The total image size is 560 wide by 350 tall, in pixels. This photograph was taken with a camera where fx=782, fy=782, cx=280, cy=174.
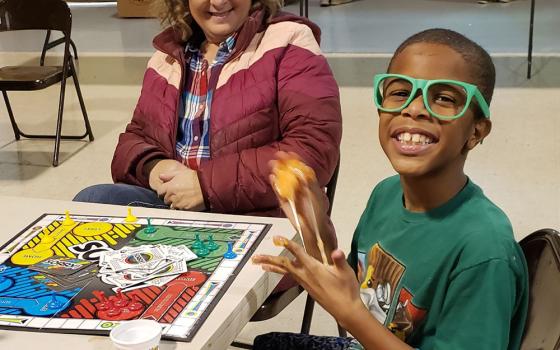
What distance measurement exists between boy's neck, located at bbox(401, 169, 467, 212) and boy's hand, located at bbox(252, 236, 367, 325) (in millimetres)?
245

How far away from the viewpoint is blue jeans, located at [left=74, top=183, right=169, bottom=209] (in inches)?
81.4

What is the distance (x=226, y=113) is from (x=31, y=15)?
2751 millimetres

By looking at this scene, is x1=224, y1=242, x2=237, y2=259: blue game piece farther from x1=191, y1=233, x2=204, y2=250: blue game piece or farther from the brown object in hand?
the brown object in hand

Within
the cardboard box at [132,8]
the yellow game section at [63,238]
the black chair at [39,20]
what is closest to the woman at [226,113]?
the yellow game section at [63,238]

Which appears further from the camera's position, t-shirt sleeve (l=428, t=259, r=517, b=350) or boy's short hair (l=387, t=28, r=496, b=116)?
boy's short hair (l=387, t=28, r=496, b=116)

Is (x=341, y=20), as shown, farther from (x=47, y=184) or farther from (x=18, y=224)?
(x=18, y=224)

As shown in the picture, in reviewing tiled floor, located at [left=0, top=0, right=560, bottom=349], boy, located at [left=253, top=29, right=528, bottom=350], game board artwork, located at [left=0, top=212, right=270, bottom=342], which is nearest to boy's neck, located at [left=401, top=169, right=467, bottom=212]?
boy, located at [left=253, top=29, right=528, bottom=350]

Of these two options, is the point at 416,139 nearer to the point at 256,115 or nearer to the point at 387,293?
the point at 387,293

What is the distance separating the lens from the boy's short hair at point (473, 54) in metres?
1.27

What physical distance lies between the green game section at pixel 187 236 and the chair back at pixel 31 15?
3.02 meters

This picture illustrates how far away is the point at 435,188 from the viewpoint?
1309 mm

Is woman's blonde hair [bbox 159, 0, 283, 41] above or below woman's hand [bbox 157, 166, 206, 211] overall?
above

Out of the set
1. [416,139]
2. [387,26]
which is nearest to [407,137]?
[416,139]

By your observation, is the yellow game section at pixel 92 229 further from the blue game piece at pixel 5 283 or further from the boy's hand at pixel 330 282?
the boy's hand at pixel 330 282
